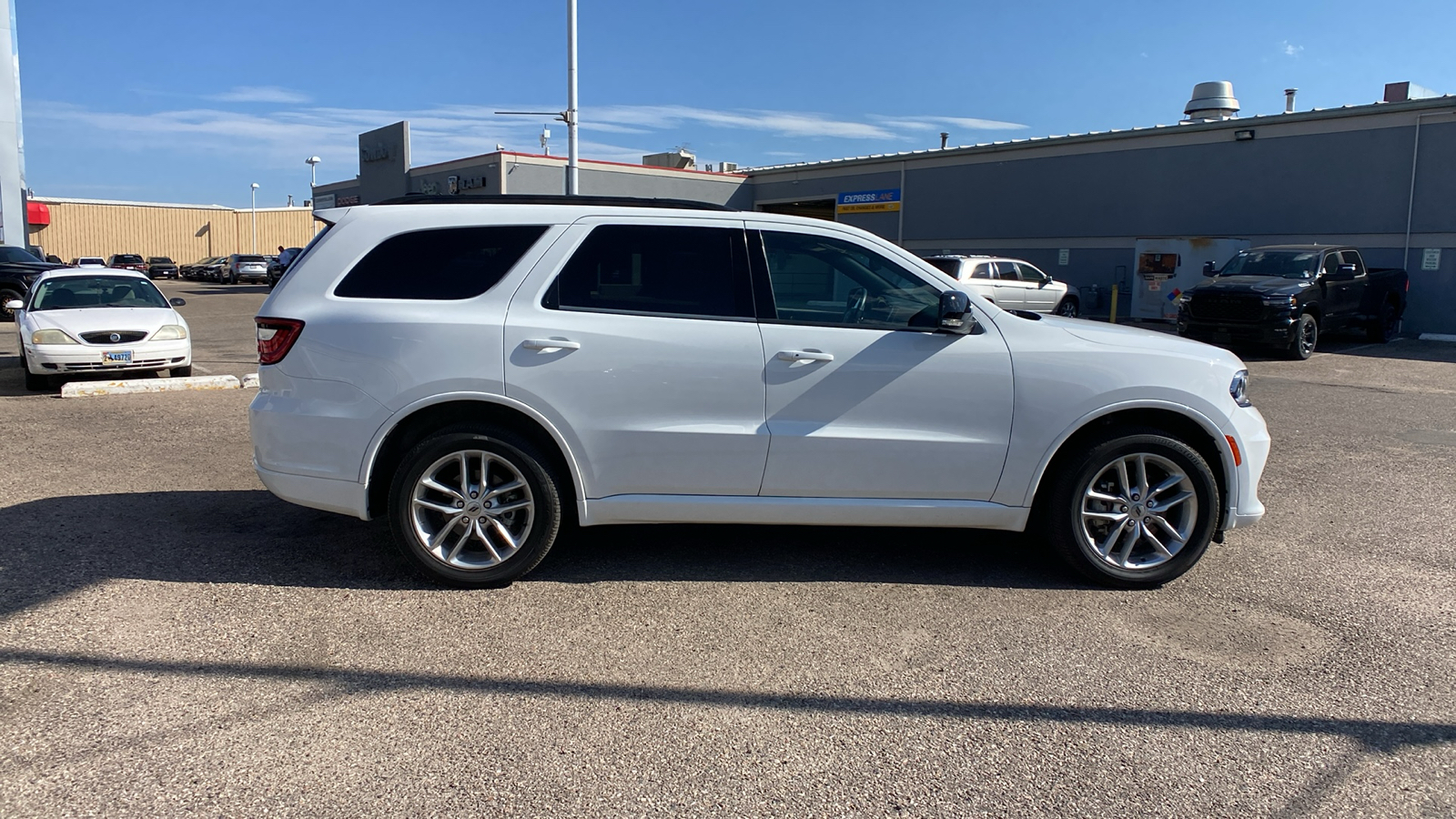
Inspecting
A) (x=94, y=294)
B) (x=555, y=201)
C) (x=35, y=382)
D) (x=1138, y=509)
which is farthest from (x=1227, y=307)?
(x=35, y=382)

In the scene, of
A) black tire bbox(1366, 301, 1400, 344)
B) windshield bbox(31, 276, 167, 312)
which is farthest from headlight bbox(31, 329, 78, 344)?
black tire bbox(1366, 301, 1400, 344)

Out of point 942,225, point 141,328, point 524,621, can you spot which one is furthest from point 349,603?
point 942,225

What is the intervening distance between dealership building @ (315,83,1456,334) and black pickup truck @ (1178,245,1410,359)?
135 inches

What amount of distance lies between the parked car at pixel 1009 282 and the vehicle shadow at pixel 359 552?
54.1ft

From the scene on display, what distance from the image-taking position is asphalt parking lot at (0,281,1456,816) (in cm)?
310

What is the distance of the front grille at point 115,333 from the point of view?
11.4 meters

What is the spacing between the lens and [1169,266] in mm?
24281

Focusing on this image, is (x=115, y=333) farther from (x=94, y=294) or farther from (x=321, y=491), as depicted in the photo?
(x=321, y=491)

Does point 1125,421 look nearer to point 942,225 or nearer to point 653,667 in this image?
point 653,667

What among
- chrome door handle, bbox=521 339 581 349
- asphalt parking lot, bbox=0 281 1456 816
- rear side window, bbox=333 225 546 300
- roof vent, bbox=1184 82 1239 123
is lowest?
asphalt parking lot, bbox=0 281 1456 816

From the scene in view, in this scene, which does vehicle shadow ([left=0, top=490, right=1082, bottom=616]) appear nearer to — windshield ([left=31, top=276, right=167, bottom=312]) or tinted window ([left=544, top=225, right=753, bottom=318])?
tinted window ([left=544, top=225, right=753, bottom=318])

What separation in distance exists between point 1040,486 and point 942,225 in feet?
90.5

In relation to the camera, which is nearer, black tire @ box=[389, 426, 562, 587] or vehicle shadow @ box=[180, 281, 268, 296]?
black tire @ box=[389, 426, 562, 587]

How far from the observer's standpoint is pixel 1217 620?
459 centimetres
